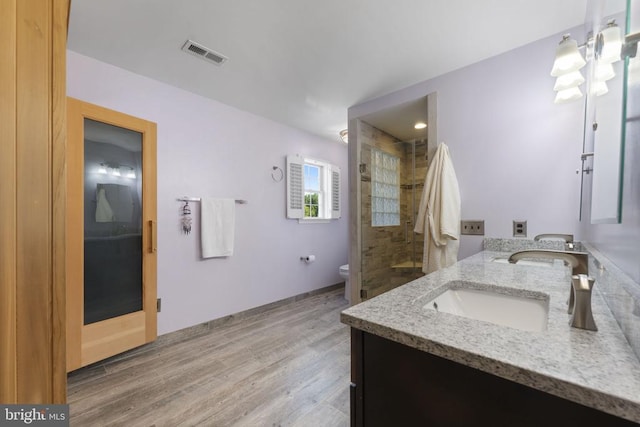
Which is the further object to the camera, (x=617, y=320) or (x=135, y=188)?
(x=135, y=188)

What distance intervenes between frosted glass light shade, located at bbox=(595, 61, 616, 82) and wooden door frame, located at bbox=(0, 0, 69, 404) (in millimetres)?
1604

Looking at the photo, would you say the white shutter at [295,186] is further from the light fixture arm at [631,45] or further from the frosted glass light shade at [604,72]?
the light fixture arm at [631,45]

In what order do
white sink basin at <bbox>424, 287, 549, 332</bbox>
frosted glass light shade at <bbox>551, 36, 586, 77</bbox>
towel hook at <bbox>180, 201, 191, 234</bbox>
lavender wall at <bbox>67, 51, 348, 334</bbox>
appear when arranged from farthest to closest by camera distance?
towel hook at <bbox>180, 201, 191, 234</bbox> < lavender wall at <bbox>67, 51, 348, 334</bbox> < frosted glass light shade at <bbox>551, 36, 586, 77</bbox> < white sink basin at <bbox>424, 287, 549, 332</bbox>

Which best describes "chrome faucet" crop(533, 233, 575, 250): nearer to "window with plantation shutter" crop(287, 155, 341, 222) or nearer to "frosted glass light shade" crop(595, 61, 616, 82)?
"frosted glass light shade" crop(595, 61, 616, 82)

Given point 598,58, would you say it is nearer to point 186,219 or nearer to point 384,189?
point 384,189

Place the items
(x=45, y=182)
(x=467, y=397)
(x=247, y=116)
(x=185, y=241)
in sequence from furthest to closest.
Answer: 1. (x=247, y=116)
2. (x=185, y=241)
3. (x=45, y=182)
4. (x=467, y=397)

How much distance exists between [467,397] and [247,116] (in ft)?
10.1

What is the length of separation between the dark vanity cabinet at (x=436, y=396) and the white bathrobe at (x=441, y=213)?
1558 millimetres

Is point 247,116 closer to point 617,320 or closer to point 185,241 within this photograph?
point 185,241

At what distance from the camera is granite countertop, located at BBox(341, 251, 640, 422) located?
1.34ft

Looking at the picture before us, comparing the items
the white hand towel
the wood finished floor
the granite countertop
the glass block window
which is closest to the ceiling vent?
the white hand towel

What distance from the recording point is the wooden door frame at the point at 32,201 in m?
0.59

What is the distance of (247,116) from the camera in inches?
117

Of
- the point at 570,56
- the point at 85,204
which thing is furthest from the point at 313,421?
the point at 570,56
